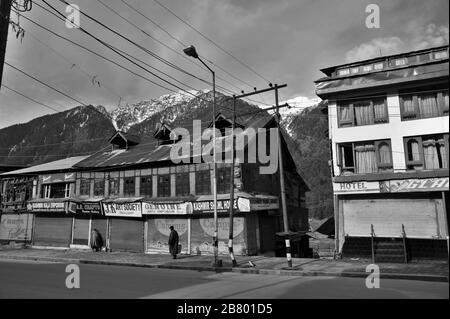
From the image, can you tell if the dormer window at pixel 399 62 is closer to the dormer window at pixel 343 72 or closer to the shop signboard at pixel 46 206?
the dormer window at pixel 343 72

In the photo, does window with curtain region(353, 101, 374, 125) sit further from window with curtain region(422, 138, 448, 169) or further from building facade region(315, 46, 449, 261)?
window with curtain region(422, 138, 448, 169)

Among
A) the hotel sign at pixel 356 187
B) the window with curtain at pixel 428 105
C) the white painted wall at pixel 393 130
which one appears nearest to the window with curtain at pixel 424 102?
the window with curtain at pixel 428 105

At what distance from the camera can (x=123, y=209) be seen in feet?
89.5

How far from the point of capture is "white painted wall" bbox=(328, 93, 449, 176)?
19422mm

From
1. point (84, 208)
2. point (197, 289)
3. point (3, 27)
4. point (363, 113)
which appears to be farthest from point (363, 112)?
point (84, 208)

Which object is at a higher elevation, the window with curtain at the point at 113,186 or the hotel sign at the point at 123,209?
the window with curtain at the point at 113,186

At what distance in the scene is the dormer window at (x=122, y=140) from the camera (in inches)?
1302

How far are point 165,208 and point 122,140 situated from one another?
11.0m

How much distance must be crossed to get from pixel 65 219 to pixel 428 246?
26012mm

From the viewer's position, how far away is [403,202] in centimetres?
1922

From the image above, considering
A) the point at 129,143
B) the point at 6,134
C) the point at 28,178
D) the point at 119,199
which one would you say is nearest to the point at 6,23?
the point at 119,199

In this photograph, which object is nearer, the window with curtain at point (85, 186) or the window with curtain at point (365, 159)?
the window with curtain at point (365, 159)

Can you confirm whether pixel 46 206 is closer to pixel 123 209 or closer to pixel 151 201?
pixel 123 209

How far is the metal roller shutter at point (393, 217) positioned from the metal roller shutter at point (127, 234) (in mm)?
14309
